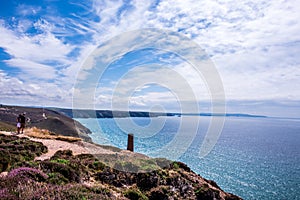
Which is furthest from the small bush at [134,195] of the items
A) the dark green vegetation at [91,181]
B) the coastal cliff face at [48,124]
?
the coastal cliff face at [48,124]

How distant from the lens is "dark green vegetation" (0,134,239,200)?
582cm

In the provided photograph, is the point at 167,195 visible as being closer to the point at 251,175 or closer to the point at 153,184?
the point at 153,184

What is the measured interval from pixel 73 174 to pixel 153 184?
398 cm

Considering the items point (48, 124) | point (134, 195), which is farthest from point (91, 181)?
point (48, 124)

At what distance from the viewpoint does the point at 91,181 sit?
1003cm

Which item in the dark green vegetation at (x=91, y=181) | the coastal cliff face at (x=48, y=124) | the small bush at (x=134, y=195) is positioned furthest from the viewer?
the coastal cliff face at (x=48, y=124)

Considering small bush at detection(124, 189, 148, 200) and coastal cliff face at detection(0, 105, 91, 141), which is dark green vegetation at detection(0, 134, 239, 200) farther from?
coastal cliff face at detection(0, 105, 91, 141)

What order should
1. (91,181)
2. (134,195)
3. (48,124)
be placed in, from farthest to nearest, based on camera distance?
1. (48,124)
2. (91,181)
3. (134,195)

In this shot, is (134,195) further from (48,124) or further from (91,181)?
(48,124)

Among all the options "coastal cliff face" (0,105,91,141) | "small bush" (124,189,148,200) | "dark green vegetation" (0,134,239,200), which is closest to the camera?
"dark green vegetation" (0,134,239,200)

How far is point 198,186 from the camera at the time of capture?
1229 centimetres

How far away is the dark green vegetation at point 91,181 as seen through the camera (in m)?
5.82

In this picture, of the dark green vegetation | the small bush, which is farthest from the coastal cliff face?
the small bush

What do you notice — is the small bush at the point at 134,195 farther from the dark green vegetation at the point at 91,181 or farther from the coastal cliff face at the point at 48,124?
the coastal cliff face at the point at 48,124
